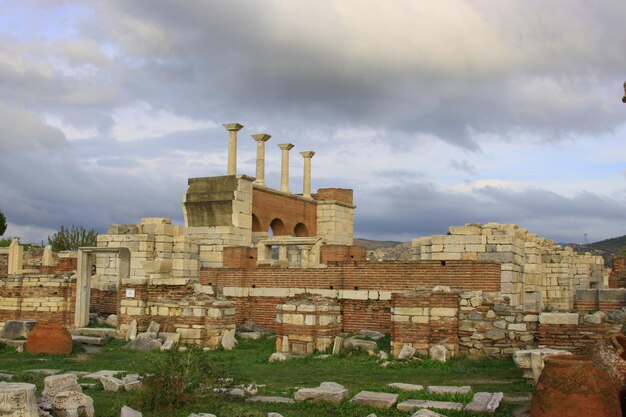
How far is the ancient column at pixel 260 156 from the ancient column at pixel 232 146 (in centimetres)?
165

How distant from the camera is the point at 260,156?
27125 mm

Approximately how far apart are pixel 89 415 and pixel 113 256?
14110mm

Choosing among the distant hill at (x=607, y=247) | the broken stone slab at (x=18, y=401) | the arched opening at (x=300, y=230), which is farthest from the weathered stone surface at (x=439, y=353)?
the distant hill at (x=607, y=247)

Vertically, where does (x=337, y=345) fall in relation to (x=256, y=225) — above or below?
below

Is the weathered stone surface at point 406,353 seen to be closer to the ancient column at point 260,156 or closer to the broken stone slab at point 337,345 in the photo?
the broken stone slab at point 337,345

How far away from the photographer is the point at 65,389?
7.88m

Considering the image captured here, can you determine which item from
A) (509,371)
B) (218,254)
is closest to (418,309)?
(509,371)

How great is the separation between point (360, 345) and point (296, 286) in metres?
5.04

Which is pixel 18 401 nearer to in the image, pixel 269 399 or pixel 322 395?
pixel 269 399

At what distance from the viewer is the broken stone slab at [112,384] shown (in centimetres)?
964

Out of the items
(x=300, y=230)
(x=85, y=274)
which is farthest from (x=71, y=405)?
(x=300, y=230)

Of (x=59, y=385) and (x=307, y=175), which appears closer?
(x=59, y=385)

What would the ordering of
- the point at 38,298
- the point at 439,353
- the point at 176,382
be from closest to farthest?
the point at 176,382, the point at 439,353, the point at 38,298

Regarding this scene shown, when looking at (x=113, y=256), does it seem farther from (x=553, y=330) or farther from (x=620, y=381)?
(x=620, y=381)
